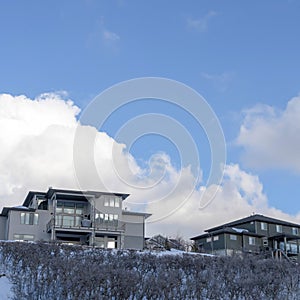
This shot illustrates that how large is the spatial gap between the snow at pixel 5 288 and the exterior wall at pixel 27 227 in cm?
2653

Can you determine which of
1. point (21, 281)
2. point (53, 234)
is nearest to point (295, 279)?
point (21, 281)

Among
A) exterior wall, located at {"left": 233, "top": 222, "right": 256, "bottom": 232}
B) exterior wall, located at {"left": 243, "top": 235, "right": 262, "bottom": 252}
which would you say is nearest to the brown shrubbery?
exterior wall, located at {"left": 243, "top": 235, "right": 262, "bottom": 252}

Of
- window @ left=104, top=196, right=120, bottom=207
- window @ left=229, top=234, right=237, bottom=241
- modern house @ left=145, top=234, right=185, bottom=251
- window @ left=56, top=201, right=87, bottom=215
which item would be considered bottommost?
modern house @ left=145, top=234, right=185, bottom=251

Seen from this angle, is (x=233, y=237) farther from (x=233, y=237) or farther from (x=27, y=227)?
(x=27, y=227)

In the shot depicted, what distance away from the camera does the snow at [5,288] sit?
14.0 metres

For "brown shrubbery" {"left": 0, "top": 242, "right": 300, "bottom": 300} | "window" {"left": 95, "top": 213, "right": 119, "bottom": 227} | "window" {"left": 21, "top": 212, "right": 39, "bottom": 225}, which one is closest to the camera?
"brown shrubbery" {"left": 0, "top": 242, "right": 300, "bottom": 300}

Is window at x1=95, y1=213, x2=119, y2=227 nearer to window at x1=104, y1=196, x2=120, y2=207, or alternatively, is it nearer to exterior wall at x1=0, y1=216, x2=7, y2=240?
window at x1=104, y1=196, x2=120, y2=207

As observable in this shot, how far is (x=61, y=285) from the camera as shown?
13.8m

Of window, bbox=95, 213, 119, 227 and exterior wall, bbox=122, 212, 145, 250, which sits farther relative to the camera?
exterior wall, bbox=122, 212, 145, 250

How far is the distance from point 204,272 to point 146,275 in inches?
95.1

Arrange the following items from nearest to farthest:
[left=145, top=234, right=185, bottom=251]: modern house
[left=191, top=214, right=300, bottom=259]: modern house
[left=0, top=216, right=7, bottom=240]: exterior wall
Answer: [left=145, top=234, right=185, bottom=251]: modern house
[left=0, top=216, right=7, bottom=240]: exterior wall
[left=191, top=214, right=300, bottom=259]: modern house

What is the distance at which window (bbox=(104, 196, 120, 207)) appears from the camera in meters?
43.6

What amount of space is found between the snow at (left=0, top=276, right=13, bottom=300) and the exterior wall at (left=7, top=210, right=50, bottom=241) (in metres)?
26.5

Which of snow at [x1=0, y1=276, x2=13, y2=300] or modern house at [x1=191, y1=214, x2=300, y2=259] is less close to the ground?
modern house at [x1=191, y1=214, x2=300, y2=259]
